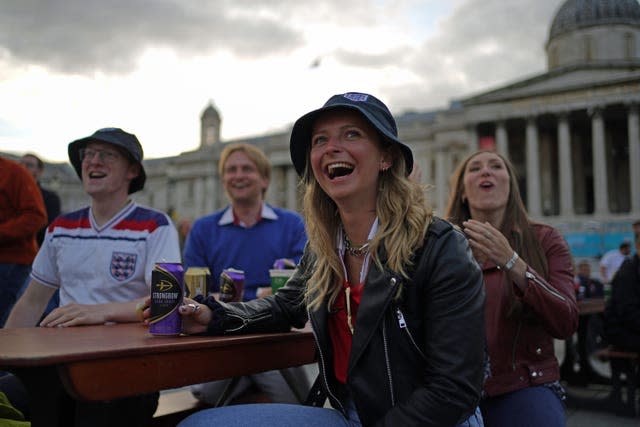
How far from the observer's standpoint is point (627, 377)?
629 centimetres

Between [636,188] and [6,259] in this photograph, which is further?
[636,188]

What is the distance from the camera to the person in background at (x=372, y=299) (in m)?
2.01

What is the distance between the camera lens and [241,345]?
7.94 ft

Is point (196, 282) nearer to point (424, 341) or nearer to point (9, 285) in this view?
point (424, 341)

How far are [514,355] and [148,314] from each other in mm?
1973

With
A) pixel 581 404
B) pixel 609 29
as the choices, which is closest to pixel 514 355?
pixel 581 404

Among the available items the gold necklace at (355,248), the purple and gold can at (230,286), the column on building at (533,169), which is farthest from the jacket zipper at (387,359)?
the column on building at (533,169)

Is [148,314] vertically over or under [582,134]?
under

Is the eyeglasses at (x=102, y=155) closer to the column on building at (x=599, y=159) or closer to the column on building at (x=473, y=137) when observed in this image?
the column on building at (x=599, y=159)

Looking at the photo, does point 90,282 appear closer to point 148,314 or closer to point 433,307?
point 148,314

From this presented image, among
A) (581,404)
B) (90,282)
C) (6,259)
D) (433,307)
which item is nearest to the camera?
(433,307)

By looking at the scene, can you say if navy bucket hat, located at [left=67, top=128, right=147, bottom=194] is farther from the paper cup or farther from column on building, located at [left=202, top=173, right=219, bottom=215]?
column on building, located at [left=202, top=173, right=219, bottom=215]

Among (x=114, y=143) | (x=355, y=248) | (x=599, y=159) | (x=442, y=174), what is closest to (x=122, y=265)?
(x=114, y=143)

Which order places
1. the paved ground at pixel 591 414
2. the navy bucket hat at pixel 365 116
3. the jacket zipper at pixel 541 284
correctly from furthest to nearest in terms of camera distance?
the paved ground at pixel 591 414 → the jacket zipper at pixel 541 284 → the navy bucket hat at pixel 365 116
